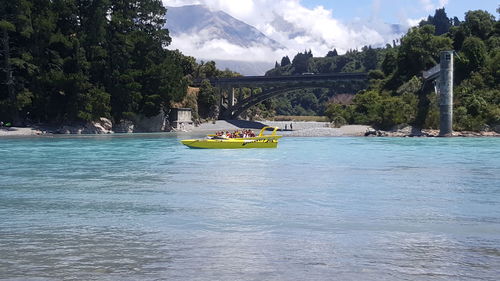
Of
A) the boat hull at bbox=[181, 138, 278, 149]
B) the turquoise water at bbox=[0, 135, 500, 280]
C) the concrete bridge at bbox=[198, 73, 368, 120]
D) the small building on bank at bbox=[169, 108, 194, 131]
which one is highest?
the concrete bridge at bbox=[198, 73, 368, 120]

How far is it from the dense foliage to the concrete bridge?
92.8 ft

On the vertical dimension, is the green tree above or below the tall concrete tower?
above

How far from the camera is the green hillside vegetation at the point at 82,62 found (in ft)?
288

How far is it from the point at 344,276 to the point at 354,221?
6.78 meters

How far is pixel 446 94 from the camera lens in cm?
7869

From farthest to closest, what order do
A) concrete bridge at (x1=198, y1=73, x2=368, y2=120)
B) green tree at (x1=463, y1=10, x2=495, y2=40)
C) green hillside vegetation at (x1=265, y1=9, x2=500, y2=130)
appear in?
concrete bridge at (x1=198, y1=73, x2=368, y2=120) → green tree at (x1=463, y1=10, x2=495, y2=40) → green hillside vegetation at (x1=265, y1=9, x2=500, y2=130)

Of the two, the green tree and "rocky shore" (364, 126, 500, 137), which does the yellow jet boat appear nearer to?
"rocky shore" (364, 126, 500, 137)

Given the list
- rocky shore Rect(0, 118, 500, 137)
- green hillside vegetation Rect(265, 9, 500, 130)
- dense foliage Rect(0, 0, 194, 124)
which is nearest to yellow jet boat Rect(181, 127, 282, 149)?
rocky shore Rect(0, 118, 500, 137)

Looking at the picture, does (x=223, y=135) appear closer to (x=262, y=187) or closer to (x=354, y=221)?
(x=262, y=187)

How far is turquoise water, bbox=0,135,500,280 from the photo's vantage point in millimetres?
13711

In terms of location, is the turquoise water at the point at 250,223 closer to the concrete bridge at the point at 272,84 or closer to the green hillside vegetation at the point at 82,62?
the green hillside vegetation at the point at 82,62

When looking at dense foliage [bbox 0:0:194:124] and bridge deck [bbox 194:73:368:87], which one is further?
bridge deck [bbox 194:73:368:87]

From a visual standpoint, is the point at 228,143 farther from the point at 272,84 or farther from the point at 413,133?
the point at 272,84

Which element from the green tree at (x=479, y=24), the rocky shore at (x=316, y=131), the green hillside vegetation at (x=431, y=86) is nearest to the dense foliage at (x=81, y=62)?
the rocky shore at (x=316, y=131)
